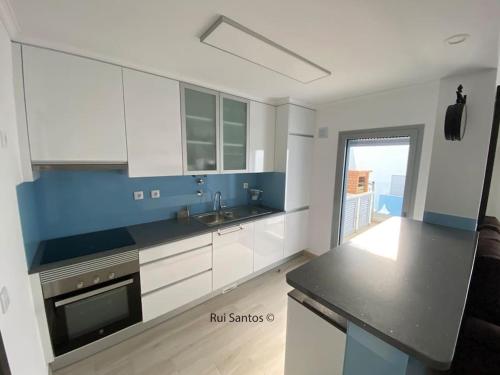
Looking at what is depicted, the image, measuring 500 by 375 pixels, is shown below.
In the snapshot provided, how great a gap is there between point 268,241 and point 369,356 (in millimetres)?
2066

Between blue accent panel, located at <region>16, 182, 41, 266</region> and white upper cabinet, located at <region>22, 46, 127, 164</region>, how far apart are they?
0.27 meters

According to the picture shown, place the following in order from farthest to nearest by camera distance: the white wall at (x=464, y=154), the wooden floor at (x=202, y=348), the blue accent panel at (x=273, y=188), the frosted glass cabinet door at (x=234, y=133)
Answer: the blue accent panel at (x=273, y=188), the frosted glass cabinet door at (x=234, y=133), the white wall at (x=464, y=154), the wooden floor at (x=202, y=348)

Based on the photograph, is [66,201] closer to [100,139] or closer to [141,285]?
[100,139]

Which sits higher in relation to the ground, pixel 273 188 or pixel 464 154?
pixel 464 154

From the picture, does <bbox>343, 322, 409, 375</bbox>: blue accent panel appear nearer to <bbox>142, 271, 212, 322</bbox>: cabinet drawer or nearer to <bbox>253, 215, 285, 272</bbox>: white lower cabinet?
<bbox>142, 271, 212, 322</bbox>: cabinet drawer

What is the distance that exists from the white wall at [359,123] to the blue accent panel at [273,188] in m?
0.63

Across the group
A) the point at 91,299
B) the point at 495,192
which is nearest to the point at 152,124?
the point at 91,299

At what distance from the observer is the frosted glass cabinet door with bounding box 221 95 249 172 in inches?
100

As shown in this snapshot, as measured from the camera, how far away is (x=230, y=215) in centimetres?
278

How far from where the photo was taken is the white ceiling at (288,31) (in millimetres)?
1104

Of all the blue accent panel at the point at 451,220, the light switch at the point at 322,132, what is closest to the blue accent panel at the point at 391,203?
the blue accent panel at the point at 451,220

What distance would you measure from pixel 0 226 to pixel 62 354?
1.30 metres

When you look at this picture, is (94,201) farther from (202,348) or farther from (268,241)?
(268,241)

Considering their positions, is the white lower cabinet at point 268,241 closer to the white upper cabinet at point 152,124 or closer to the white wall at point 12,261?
the white upper cabinet at point 152,124
